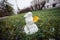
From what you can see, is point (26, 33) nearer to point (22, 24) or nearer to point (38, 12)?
point (22, 24)

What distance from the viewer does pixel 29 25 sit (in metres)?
1.43

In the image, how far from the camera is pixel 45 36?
141cm

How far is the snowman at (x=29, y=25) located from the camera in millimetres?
1409

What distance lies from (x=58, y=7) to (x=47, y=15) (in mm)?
121

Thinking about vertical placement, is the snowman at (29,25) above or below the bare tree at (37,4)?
below

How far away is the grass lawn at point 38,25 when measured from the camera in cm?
141

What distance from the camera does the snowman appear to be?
141 centimetres

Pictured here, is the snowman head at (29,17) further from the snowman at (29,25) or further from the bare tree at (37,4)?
the bare tree at (37,4)

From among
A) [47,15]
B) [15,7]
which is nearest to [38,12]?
[47,15]

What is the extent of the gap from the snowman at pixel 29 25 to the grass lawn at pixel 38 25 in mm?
29

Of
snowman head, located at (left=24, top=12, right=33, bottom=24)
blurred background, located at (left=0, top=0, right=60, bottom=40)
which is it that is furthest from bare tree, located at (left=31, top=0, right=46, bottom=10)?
snowman head, located at (left=24, top=12, right=33, bottom=24)

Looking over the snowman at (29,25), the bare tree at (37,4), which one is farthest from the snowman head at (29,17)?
the bare tree at (37,4)

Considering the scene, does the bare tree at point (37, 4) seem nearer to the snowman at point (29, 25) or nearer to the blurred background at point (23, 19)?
the blurred background at point (23, 19)

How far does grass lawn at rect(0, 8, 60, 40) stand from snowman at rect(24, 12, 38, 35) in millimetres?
29
